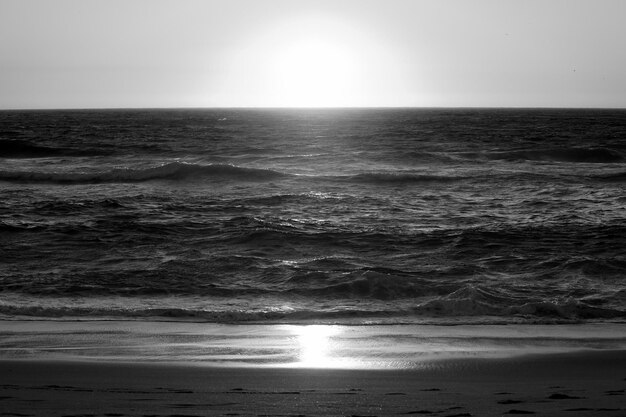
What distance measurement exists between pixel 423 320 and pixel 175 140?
139 ft

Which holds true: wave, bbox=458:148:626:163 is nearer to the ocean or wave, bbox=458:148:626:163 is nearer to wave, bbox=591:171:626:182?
the ocean

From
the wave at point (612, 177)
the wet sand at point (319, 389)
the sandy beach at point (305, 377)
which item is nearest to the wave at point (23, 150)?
the wave at point (612, 177)

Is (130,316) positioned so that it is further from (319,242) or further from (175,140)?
(175,140)

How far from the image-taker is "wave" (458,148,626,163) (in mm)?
35375

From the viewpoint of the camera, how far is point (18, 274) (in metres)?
11.5

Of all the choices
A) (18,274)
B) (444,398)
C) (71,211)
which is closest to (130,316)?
(18,274)

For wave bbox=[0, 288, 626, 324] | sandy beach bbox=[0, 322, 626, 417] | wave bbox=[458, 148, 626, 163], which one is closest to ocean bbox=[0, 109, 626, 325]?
wave bbox=[0, 288, 626, 324]

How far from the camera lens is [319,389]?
5.89m

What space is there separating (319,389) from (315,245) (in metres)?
8.19

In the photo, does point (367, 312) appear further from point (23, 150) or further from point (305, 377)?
point (23, 150)

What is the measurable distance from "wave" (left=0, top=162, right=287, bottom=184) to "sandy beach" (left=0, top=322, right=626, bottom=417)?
19.2m

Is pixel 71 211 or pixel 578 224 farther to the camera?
pixel 71 211

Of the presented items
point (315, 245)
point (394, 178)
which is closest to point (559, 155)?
point (394, 178)

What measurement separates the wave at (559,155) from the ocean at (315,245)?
6076 millimetres
